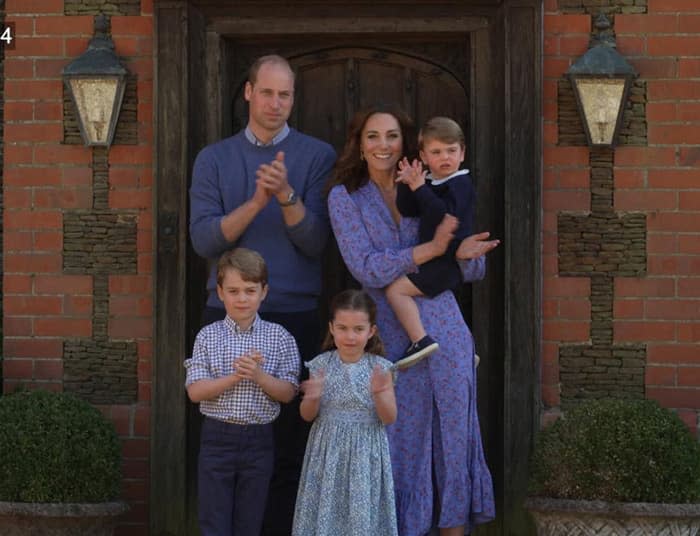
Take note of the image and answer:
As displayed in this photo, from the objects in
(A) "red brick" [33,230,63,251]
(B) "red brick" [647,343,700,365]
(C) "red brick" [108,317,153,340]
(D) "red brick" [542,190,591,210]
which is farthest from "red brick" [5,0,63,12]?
(B) "red brick" [647,343,700,365]

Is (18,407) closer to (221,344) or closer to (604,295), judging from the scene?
(221,344)

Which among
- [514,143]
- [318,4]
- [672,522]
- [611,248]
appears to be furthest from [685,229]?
[318,4]

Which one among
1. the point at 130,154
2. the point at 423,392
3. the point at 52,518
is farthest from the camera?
the point at 130,154

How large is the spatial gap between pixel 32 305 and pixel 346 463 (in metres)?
1.89

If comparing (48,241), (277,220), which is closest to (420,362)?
(277,220)

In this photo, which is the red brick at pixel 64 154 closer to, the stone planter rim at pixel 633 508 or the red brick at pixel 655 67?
the red brick at pixel 655 67

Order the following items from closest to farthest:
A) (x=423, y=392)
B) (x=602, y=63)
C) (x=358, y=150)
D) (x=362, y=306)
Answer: (x=362, y=306), (x=423, y=392), (x=358, y=150), (x=602, y=63)

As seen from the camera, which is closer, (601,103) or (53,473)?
(53,473)

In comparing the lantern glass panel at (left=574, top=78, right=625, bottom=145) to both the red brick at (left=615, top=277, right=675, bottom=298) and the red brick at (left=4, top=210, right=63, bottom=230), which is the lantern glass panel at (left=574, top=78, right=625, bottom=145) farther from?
the red brick at (left=4, top=210, right=63, bottom=230)

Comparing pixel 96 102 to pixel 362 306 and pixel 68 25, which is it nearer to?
pixel 68 25

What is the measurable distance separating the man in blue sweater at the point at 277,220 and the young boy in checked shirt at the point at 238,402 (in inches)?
11.6

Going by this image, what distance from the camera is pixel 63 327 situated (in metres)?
6.30

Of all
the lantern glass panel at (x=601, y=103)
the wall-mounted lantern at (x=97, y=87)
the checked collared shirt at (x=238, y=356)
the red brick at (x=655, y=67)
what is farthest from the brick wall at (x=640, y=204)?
the wall-mounted lantern at (x=97, y=87)

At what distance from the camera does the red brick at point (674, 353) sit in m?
6.13
